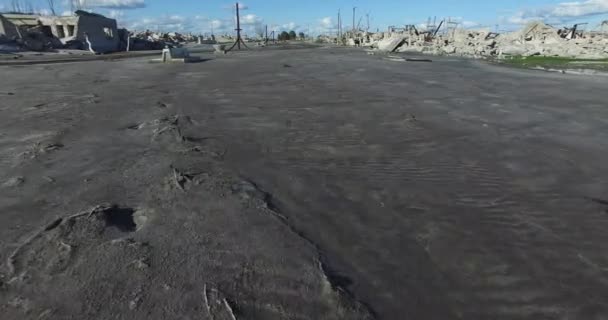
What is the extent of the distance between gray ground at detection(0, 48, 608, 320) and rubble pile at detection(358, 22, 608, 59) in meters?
31.9

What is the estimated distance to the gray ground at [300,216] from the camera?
10.1 ft

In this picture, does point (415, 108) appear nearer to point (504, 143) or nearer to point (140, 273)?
point (504, 143)

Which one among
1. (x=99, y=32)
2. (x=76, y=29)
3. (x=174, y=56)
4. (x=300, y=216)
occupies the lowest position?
(x=300, y=216)

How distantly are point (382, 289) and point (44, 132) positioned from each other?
7568mm

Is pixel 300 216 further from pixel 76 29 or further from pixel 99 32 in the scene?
pixel 99 32

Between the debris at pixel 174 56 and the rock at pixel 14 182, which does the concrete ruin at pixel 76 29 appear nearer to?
the debris at pixel 174 56

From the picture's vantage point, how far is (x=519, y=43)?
4294 cm

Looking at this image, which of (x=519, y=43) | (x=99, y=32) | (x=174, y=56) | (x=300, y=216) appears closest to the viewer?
(x=300, y=216)

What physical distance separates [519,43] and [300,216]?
47.5m

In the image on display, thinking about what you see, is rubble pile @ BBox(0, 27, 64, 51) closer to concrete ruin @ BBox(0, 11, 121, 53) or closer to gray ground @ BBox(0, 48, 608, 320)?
concrete ruin @ BBox(0, 11, 121, 53)

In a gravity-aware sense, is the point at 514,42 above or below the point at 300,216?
above

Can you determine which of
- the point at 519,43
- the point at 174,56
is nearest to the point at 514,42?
the point at 519,43

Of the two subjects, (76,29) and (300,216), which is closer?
(300,216)

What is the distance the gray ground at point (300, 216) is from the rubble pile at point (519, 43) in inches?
1256
